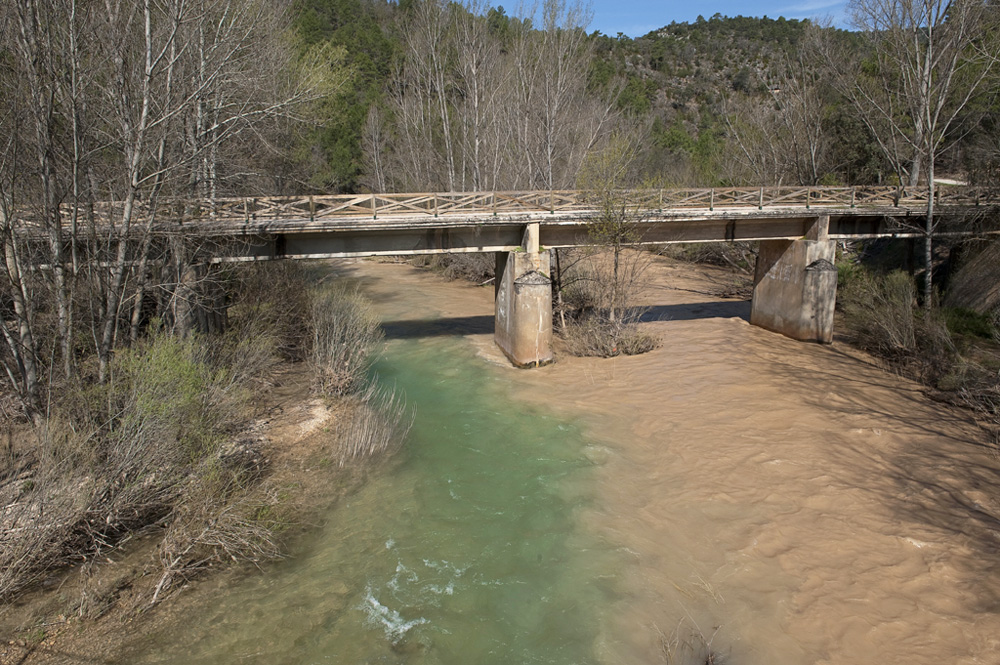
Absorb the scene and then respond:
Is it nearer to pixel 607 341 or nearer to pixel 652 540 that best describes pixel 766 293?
pixel 607 341

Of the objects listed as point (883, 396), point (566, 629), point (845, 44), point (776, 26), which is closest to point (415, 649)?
point (566, 629)

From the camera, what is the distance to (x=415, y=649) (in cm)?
732

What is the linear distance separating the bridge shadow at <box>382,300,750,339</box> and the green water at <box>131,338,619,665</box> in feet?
29.8

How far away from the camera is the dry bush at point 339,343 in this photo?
1464 centimetres

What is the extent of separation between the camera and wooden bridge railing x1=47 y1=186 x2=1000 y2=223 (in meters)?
14.6

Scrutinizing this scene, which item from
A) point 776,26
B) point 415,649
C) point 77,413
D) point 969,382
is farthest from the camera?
point 776,26

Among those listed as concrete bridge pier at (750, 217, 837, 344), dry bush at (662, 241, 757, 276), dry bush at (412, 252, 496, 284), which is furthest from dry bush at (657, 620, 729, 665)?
dry bush at (662, 241, 757, 276)

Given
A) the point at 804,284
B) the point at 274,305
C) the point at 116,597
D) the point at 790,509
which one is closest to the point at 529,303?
the point at 274,305

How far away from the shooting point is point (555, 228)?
18000 millimetres

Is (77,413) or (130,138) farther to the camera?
(130,138)

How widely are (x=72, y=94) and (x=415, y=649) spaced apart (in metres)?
10.0

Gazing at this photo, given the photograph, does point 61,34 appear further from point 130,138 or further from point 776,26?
point 776,26

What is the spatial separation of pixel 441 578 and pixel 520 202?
40.4ft

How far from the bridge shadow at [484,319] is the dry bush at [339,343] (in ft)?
18.2
